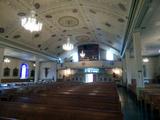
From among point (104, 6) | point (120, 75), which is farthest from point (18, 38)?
point (120, 75)

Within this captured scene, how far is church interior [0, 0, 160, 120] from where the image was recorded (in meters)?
2.86

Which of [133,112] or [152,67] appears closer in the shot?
[133,112]

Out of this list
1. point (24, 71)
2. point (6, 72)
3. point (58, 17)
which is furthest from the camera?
point (24, 71)

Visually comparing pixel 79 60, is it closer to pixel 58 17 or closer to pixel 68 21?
pixel 68 21

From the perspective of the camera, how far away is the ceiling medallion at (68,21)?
11084 mm

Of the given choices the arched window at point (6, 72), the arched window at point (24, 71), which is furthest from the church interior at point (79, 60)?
the arched window at point (6, 72)

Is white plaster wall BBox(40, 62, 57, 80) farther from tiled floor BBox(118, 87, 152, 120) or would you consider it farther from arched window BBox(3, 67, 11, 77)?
tiled floor BBox(118, 87, 152, 120)

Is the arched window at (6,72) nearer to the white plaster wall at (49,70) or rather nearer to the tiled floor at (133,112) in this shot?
the white plaster wall at (49,70)

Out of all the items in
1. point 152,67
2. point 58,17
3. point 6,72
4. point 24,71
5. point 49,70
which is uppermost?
point 58,17

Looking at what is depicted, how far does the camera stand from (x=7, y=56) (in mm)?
16531

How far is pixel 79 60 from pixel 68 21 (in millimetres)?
9271

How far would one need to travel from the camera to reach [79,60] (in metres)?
20.3

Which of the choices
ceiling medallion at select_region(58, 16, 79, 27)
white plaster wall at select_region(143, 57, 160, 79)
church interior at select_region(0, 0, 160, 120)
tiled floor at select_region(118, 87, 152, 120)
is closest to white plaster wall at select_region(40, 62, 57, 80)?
church interior at select_region(0, 0, 160, 120)

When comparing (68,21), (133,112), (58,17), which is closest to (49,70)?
(68,21)
